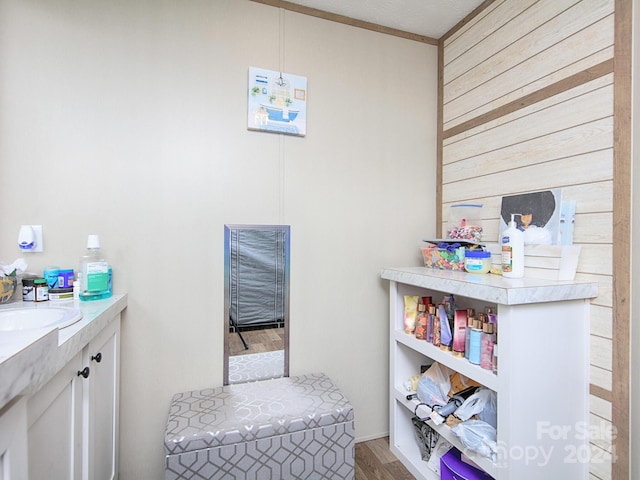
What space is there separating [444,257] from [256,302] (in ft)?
3.39

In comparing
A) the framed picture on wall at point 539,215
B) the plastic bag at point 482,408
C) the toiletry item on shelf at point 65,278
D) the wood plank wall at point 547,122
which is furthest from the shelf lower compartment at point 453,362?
the toiletry item on shelf at point 65,278

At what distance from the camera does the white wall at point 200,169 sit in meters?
1.44

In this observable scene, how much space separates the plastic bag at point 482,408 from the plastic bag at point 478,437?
0.03 meters

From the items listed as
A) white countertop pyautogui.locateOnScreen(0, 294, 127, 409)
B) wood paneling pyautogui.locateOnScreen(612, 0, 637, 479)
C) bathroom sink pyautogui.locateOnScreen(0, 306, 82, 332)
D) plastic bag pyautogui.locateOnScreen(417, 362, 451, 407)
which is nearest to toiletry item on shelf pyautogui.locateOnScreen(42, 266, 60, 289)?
bathroom sink pyautogui.locateOnScreen(0, 306, 82, 332)

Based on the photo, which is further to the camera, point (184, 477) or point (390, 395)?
point (390, 395)

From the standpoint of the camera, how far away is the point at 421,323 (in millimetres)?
1688

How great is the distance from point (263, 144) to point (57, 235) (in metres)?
1.02

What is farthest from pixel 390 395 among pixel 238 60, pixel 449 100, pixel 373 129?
pixel 238 60

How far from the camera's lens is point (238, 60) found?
169 centimetres

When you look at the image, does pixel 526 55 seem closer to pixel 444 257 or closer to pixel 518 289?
pixel 444 257

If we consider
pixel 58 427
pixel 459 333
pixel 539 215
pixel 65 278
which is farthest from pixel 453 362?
pixel 65 278

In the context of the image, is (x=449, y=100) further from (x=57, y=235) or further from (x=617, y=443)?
(x=57, y=235)

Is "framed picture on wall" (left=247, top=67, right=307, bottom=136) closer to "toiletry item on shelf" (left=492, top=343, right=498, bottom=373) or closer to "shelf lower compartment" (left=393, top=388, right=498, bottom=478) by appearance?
"toiletry item on shelf" (left=492, top=343, right=498, bottom=373)

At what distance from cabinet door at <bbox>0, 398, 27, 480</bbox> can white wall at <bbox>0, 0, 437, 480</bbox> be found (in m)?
0.95
